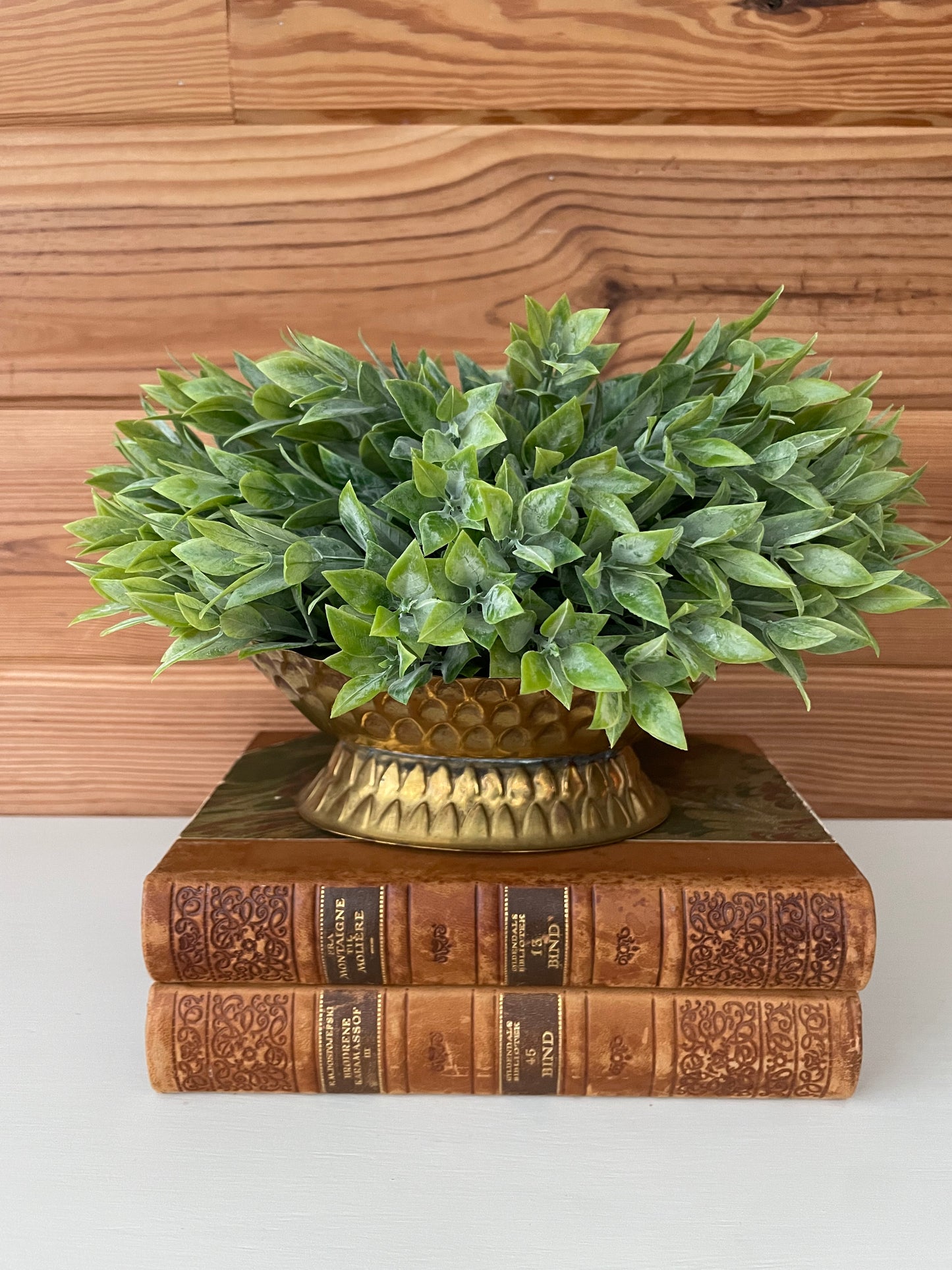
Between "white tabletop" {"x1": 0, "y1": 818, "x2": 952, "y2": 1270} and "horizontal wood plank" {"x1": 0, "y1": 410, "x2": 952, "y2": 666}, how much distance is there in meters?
0.34

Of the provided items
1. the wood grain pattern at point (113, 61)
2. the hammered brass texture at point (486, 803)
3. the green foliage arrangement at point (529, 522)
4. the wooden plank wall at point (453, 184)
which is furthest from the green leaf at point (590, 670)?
the wood grain pattern at point (113, 61)

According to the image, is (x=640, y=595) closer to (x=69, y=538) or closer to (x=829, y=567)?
(x=829, y=567)

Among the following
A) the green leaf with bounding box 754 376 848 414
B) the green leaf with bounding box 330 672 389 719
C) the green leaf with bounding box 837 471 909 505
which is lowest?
the green leaf with bounding box 330 672 389 719

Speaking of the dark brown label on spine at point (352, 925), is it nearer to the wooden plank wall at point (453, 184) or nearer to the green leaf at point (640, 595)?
the green leaf at point (640, 595)

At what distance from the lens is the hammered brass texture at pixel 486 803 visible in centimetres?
56

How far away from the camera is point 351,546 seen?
1.77ft

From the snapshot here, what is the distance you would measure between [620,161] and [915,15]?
0.23 m

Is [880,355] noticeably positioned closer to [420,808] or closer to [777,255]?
[777,255]

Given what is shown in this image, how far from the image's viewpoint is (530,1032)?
535 mm

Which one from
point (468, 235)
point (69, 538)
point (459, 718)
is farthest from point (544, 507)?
point (69, 538)

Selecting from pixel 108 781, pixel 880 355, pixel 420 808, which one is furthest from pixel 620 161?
pixel 108 781

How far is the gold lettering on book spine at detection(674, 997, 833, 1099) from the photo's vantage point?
53cm

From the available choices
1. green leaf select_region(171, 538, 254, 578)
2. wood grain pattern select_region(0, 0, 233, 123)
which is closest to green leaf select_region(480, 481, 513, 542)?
green leaf select_region(171, 538, 254, 578)

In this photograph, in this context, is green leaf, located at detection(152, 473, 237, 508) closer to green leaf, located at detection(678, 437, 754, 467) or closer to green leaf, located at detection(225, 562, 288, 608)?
green leaf, located at detection(225, 562, 288, 608)
